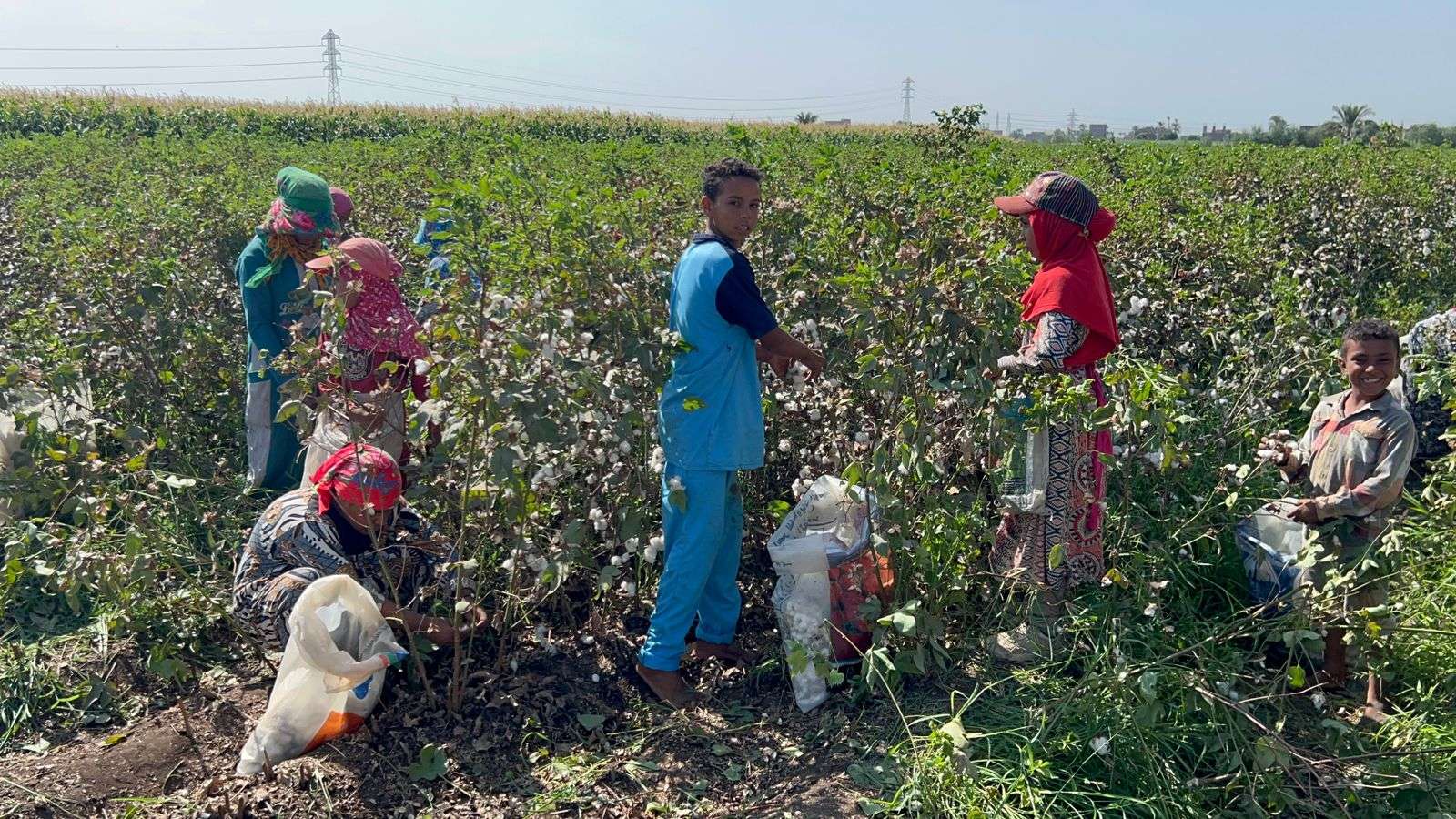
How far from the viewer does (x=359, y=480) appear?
3004mm

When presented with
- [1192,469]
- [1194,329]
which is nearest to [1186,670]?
[1192,469]

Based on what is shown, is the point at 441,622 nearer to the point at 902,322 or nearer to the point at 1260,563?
the point at 902,322

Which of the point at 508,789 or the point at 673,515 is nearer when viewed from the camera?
the point at 508,789

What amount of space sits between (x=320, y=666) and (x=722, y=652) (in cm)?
126

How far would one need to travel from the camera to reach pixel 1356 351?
3.28 meters

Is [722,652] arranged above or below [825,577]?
below

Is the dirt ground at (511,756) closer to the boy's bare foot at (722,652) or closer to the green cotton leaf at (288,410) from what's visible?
the boy's bare foot at (722,652)

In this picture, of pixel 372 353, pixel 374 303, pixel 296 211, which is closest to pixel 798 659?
pixel 372 353

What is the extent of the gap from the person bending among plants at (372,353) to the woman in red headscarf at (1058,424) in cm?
189

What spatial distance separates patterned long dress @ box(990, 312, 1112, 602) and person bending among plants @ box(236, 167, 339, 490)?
2636 mm

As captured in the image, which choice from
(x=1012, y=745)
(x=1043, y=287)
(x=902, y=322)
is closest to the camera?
(x=1012, y=745)

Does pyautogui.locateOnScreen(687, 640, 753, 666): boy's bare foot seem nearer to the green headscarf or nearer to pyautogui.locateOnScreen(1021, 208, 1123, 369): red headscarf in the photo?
pyautogui.locateOnScreen(1021, 208, 1123, 369): red headscarf

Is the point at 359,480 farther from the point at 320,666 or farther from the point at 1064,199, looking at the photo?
the point at 1064,199

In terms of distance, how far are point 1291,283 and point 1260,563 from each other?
1919 mm
